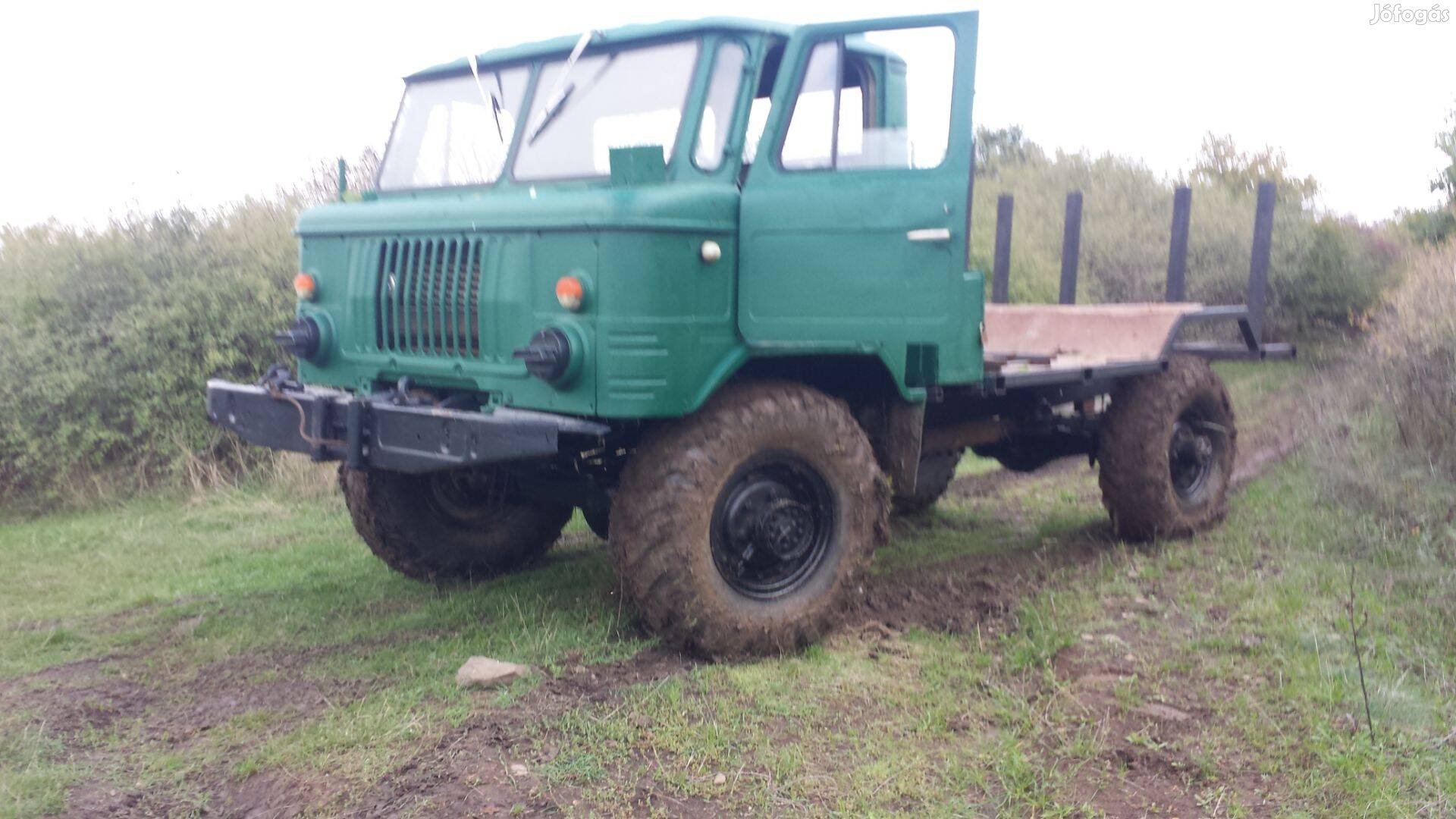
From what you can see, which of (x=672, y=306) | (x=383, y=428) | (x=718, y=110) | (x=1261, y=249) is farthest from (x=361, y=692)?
(x=1261, y=249)

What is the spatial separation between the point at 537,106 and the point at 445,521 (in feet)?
6.65

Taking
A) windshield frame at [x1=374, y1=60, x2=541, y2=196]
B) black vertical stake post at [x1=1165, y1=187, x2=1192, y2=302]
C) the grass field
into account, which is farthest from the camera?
black vertical stake post at [x1=1165, y1=187, x2=1192, y2=302]

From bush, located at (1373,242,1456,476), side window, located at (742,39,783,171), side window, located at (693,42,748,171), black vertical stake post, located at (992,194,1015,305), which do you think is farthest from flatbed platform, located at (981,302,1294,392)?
black vertical stake post, located at (992,194,1015,305)

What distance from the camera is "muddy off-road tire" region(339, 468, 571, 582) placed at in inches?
211

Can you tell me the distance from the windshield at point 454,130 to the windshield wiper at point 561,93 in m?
0.18

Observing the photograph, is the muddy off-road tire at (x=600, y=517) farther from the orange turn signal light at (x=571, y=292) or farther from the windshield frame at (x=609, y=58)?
the windshield frame at (x=609, y=58)

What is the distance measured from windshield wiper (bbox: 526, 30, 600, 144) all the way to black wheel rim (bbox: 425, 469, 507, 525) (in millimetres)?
1637

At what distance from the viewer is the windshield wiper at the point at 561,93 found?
189 inches

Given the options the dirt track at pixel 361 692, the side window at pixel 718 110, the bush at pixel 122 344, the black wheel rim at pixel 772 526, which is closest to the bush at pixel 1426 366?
the dirt track at pixel 361 692

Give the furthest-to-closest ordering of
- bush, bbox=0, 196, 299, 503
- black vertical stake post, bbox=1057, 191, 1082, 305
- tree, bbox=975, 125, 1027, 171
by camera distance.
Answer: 1. tree, bbox=975, 125, 1027, 171
2. black vertical stake post, bbox=1057, 191, 1082, 305
3. bush, bbox=0, 196, 299, 503

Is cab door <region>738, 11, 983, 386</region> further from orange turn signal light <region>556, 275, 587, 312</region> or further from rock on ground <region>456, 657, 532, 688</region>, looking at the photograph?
rock on ground <region>456, 657, 532, 688</region>

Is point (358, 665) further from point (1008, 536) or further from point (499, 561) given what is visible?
point (1008, 536)

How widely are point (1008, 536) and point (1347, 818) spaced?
12.0 ft

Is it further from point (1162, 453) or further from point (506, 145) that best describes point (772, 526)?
point (1162, 453)
